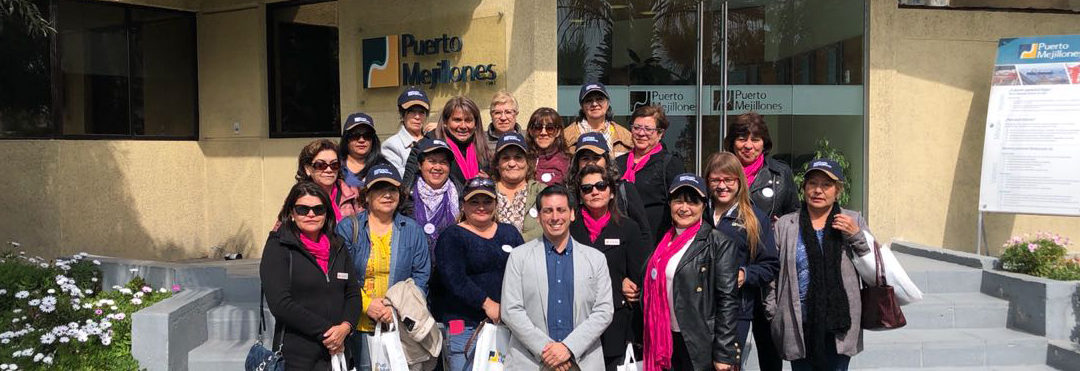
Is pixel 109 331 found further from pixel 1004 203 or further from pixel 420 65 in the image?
pixel 1004 203

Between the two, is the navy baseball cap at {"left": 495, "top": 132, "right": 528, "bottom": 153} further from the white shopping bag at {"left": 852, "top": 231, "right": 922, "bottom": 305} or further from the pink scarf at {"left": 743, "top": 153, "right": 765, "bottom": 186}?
the white shopping bag at {"left": 852, "top": 231, "right": 922, "bottom": 305}

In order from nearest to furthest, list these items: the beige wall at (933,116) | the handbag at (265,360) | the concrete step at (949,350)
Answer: the handbag at (265,360), the concrete step at (949,350), the beige wall at (933,116)

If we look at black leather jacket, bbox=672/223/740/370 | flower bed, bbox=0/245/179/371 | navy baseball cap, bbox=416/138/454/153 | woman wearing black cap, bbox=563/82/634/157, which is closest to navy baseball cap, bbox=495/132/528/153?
navy baseball cap, bbox=416/138/454/153

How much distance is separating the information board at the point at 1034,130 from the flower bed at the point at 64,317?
8682mm

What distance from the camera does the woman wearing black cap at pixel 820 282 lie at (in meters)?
4.71

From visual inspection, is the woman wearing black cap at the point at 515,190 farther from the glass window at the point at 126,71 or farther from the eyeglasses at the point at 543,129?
the glass window at the point at 126,71

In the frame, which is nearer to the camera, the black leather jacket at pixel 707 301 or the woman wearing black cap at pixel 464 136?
the black leather jacket at pixel 707 301

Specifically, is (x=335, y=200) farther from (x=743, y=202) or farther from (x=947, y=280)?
(x=947, y=280)

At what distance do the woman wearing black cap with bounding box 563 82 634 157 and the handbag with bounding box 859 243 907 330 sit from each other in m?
1.98

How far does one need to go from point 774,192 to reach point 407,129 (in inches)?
99.7

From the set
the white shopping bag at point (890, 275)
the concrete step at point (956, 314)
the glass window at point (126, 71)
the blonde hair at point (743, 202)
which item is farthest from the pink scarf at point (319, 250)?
the glass window at point (126, 71)

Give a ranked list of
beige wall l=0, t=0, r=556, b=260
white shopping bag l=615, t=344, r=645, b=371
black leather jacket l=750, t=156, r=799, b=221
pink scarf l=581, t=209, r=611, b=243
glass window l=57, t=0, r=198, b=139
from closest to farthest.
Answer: white shopping bag l=615, t=344, r=645, b=371 → pink scarf l=581, t=209, r=611, b=243 → black leather jacket l=750, t=156, r=799, b=221 → beige wall l=0, t=0, r=556, b=260 → glass window l=57, t=0, r=198, b=139

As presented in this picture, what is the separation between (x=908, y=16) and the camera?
10367 millimetres

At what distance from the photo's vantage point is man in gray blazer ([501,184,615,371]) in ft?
14.6
